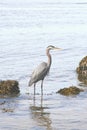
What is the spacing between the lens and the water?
527 inches

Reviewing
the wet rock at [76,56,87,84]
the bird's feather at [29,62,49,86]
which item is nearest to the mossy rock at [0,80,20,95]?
the bird's feather at [29,62,49,86]

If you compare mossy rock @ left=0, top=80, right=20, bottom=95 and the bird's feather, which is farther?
the bird's feather

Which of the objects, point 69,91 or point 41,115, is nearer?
point 41,115

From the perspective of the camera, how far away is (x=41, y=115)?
46.5 feet

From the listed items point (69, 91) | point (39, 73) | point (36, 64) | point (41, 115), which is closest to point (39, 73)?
point (39, 73)

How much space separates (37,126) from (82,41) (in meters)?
24.3

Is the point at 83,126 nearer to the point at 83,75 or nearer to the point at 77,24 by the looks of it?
the point at 83,75

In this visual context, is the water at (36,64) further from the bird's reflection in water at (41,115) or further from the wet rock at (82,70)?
the wet rock at (82,70)

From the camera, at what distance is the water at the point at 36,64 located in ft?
43.9

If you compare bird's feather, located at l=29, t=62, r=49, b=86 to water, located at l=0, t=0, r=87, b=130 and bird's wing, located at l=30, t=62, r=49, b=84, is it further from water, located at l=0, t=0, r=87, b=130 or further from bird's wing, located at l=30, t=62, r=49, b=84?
water, located at l=0, t=0, r=87, b=130

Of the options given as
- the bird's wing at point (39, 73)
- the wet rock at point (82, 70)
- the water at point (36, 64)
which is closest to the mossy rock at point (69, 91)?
the water at point (36, 64)

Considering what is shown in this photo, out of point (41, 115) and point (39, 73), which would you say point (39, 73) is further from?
point (41, 115)

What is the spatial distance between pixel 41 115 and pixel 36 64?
38.3 feet

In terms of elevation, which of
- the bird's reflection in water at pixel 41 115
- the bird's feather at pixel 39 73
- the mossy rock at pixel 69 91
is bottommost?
the bird's reflection in water at pixel 41 115
